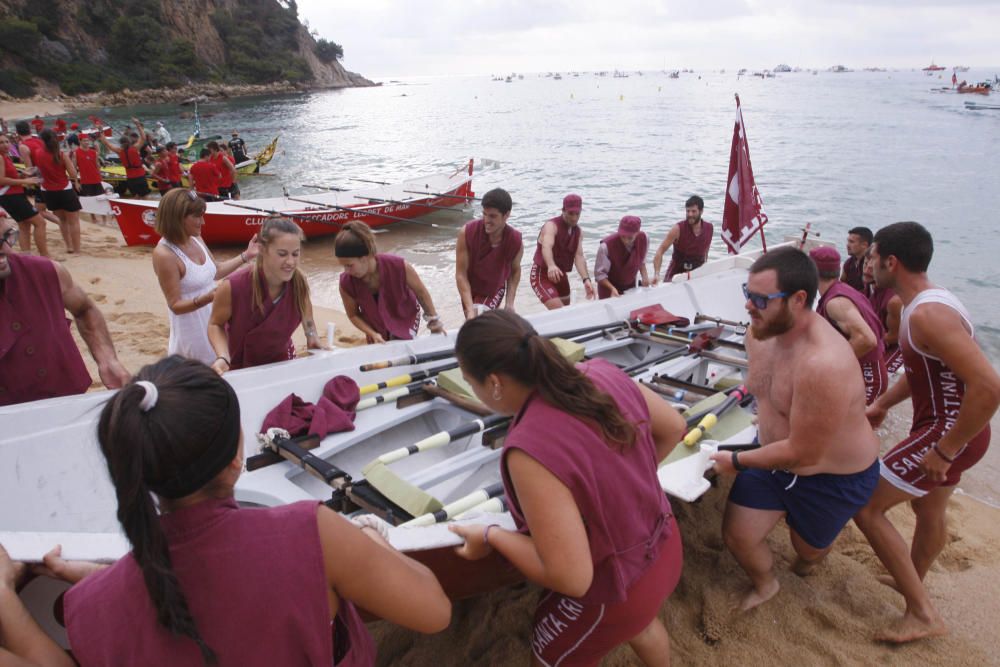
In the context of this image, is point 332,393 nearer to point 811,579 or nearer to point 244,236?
point 811,579

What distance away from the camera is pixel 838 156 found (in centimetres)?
2425

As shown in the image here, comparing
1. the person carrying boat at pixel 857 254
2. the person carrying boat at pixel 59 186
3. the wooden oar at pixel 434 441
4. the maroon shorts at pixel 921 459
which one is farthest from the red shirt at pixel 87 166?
the maroon shorts at pixel 921 459

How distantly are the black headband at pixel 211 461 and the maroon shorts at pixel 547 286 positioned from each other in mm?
4825

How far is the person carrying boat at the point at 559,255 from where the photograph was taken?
18.2 feet

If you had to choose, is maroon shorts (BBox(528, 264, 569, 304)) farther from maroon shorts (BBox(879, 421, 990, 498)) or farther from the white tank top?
maroon shorts (BBox(879, 421, 990, 498))

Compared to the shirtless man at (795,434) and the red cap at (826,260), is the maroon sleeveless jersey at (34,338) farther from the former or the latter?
the red cap at (826,260)

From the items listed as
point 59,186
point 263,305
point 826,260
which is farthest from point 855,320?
point 59,186

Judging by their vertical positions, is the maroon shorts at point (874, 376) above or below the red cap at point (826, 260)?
below

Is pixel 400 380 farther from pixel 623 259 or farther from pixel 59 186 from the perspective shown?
pixel 59 186

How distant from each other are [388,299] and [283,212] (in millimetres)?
7096

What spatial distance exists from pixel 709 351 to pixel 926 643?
6.91ft

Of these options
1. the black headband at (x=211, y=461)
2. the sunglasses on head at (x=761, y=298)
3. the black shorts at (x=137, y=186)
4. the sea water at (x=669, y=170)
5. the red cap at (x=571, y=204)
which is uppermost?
the black headband at (x=211, y=461)

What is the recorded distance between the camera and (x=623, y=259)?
5.77 metres

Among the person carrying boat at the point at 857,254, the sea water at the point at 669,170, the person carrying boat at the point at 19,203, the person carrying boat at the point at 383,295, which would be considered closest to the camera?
the person carrying boat at the point at 383,295
